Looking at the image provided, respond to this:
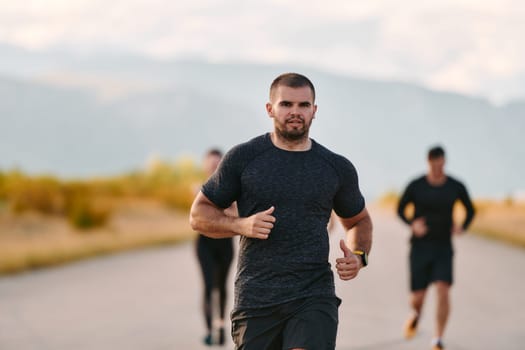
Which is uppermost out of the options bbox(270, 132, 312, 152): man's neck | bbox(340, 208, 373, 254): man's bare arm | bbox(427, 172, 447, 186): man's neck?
bbox(270, 132, 312, 152): man's neck

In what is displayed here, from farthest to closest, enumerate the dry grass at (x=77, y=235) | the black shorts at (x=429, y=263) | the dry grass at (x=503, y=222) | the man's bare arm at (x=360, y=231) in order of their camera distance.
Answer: the dry grass at (x=503, y=222) < the dry grass at (x=77, y=235) < the black shorts at (x=429, y=263) < the man's bare arm at (x=360, y=231)

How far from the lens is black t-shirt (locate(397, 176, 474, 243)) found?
9.15 meters

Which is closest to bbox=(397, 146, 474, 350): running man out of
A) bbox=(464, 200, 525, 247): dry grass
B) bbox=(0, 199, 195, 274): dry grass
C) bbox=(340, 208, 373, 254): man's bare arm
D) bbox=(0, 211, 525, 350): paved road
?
bbox=(0, 211, 525, 350): paved road

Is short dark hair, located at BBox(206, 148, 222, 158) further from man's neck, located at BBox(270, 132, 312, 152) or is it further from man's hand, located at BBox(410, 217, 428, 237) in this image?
man's neck, located at BBox(270, 132, 312, 152)

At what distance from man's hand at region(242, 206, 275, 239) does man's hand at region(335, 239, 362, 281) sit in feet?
1.24

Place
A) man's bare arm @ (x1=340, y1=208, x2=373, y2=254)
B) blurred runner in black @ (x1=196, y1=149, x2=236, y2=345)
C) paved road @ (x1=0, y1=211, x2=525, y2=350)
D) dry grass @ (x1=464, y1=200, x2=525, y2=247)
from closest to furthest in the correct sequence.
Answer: man's bare arm @ (x1=340, y1=208, x2=373, y2=254)
blurred runner in black @ (x1=196, y1=149, x2=236, y2=345)
paved road @ (x1=0, y1=211, x2=525, y2=350)
dry grass @ (x1=464, y1=200, x2=525, y2=247)

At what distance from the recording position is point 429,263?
9.23m

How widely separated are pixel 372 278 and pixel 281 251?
480 inches

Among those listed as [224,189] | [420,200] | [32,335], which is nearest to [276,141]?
[224,189]

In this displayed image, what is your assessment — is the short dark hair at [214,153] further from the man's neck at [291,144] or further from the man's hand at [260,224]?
the man's hand at [260,224]

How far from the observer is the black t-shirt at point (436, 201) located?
9148 mm

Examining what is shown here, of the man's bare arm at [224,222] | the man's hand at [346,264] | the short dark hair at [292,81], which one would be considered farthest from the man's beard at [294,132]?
the man's hand at [346,264]

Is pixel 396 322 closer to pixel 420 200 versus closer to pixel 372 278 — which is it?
pixel 420 200

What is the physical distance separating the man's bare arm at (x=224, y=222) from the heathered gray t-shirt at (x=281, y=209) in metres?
0.05
